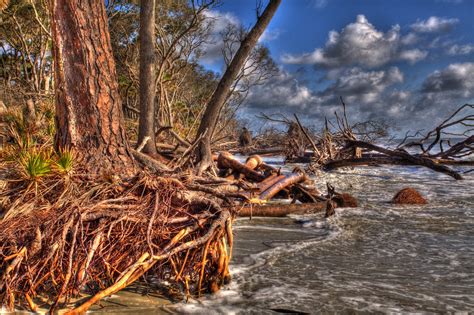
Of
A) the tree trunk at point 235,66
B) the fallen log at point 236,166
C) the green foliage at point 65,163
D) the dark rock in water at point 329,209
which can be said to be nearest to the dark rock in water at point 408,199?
the dark rock in water at point 329,209

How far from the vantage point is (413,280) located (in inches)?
158

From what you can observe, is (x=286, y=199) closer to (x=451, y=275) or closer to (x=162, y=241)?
(x=451, y=275)

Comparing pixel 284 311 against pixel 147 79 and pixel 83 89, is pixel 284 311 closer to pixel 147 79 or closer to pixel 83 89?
pixel 83 89

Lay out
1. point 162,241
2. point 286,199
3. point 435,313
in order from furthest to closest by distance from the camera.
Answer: point 286,199 → point 162,241 → point 435,313

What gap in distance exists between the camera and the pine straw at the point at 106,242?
10.6 feet

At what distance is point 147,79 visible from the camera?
344 inches

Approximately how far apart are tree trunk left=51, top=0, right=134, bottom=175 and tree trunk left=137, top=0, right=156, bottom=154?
4.12m

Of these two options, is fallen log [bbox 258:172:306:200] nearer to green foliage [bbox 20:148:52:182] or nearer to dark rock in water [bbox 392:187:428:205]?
dark rock in water [bbox 392:187:428:205]

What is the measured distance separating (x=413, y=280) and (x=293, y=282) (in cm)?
117

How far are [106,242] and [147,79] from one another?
5.77 meters

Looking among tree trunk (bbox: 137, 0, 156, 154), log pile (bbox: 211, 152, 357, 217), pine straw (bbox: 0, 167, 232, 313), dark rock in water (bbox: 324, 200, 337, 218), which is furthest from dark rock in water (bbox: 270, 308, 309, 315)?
tree trunk (bbox: 137, 0, 156, 154)

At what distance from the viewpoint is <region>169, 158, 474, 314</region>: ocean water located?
3.41m

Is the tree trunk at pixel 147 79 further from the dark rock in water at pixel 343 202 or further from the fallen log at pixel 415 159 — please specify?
the fallen log at pixel 415 159

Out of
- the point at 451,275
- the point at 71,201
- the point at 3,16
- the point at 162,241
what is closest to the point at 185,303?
the point at 162,241
